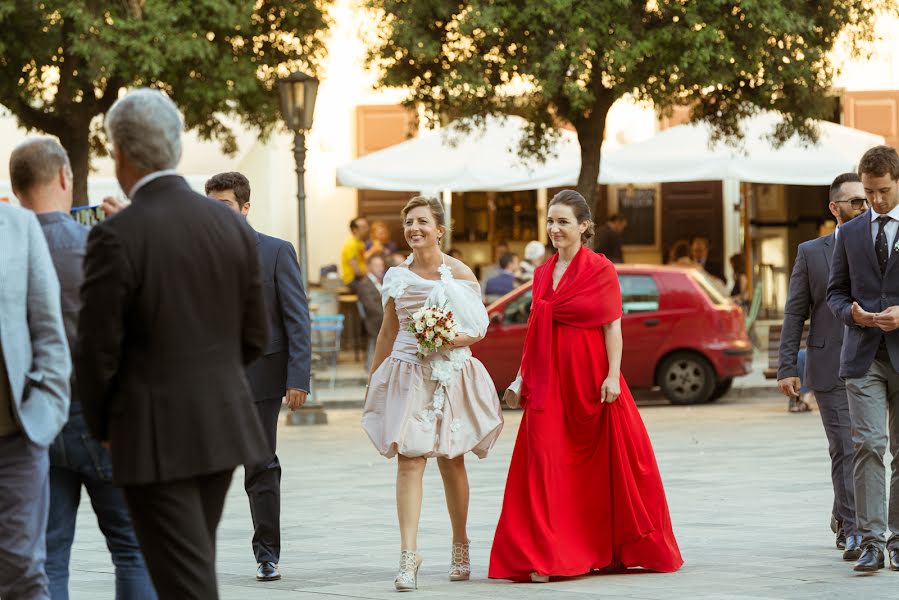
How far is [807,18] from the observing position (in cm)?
2203

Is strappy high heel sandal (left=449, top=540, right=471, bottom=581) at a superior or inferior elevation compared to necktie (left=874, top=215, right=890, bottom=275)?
inferior

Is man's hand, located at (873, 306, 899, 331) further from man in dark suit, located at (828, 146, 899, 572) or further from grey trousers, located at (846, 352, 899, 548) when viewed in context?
grey trousers, located at (846, 352, 899, 548)

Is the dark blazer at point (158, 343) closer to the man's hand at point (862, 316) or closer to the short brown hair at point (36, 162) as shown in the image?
the short brown hair at point (36, 162)

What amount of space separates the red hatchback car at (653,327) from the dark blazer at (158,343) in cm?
1438

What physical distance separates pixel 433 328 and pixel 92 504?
285 centimetres

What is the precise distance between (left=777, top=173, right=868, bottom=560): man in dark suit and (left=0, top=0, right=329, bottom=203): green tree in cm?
1339

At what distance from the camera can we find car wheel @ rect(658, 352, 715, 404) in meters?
19.7

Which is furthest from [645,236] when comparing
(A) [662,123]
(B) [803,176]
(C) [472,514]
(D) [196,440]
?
(D) [196,440]

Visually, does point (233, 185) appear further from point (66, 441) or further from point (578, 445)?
point (66, 441)

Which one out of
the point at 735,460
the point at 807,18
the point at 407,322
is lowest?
the point at 735,460

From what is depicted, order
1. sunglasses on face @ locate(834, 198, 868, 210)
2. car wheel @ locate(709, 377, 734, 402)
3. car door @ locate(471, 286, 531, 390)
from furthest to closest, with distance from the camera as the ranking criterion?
car wheel @ locate(709, 377, 734, 402) → car door @ locate(471, 286, 531, 390) → sunglasses on face @ locate(834, 198, 868, 210)

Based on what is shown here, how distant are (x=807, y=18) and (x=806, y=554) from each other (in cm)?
1426

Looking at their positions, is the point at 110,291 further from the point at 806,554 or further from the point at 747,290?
the point at 747,290

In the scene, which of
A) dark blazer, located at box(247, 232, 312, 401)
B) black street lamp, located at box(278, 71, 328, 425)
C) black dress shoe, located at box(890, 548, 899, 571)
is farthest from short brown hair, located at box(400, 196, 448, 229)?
black street lamp, located at box(278, 71, 328, 425)
